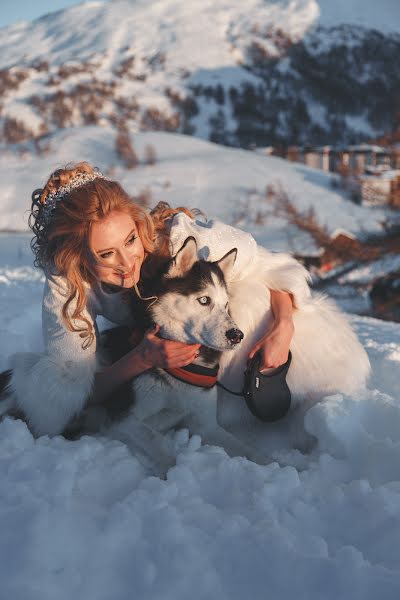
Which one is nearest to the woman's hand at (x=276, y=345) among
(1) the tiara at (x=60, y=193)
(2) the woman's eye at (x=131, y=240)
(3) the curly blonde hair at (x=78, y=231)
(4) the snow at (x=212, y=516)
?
(4) the snow at (x=212, y=516)

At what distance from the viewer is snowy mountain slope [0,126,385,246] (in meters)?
22.4

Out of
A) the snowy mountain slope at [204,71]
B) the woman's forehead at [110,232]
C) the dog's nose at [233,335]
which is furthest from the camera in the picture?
the snowy mountain slope at [204,71]

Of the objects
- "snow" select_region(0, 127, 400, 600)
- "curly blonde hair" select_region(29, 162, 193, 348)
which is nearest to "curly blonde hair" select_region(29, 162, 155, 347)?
"curly blonde hair" select_region(29, 162, 193, 348)

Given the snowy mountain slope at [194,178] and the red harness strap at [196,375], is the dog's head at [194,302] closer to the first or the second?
the red harness strap at [196,375]

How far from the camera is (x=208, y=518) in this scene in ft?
4.23

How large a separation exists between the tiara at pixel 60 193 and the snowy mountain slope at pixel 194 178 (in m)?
16.2

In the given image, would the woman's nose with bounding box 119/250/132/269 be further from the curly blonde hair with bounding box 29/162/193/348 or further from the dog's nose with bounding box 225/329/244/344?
the dog's nose with bounding box 225/329/244/344

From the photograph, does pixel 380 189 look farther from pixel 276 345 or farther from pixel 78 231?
pixel 78 231

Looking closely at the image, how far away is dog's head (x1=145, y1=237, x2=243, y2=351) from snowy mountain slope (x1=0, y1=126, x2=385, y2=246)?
1625 cm

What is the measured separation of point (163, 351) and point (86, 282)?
52cm

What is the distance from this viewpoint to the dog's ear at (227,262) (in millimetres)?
1941

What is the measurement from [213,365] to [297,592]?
1.09 meters

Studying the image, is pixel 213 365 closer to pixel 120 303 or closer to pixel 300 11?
pixel 120 303

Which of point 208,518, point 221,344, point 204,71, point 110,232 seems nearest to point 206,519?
point 208,518
